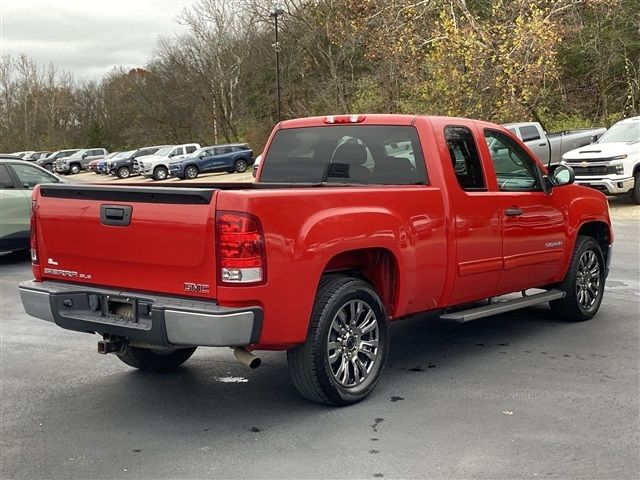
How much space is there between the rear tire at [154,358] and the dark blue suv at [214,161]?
36131mm

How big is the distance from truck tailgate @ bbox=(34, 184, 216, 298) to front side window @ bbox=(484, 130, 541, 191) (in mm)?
2914

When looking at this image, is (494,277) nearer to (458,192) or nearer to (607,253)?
(458,192)

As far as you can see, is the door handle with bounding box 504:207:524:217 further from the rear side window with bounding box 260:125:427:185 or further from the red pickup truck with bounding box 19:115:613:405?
the rear side window with bounding box 260:125:427:185

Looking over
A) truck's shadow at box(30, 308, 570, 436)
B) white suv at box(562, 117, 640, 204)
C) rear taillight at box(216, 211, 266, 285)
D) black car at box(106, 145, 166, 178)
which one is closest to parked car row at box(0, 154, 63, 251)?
truck's shadow at box(30, 308, 570, 436)

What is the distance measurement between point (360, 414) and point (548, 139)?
Result: 19.8 metres

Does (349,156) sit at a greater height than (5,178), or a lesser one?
greater

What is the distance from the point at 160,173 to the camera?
145 ft

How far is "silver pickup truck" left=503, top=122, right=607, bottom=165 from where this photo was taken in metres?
21.8

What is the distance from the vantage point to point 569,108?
32.6 meters

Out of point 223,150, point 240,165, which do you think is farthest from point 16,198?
point 240,165

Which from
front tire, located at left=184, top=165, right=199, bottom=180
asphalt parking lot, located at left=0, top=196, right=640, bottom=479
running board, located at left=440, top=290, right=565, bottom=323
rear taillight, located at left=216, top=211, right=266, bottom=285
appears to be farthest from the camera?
front tire, located at left=184, top=165, right=199, bottom=180

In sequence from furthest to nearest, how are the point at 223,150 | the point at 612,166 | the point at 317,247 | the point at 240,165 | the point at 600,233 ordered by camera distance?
the point at 240,165
the point at 223,150
the point at 612,166
the point at 600,233
the point at 317,247

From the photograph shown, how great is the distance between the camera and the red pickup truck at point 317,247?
4.13 meters

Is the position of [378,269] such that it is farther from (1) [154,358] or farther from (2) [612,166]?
(2) [612,166]
